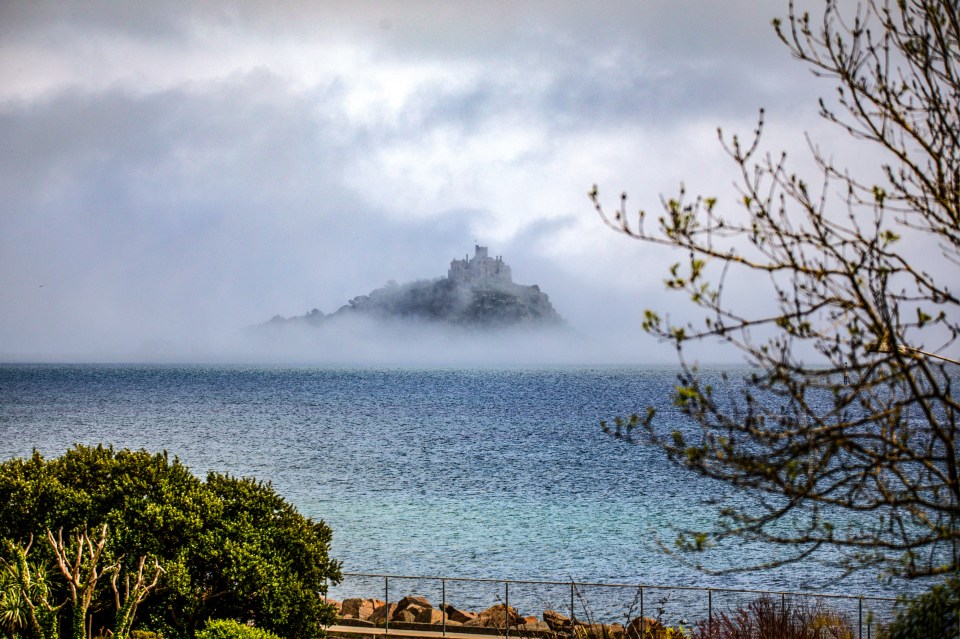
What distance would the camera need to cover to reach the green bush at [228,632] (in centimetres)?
1820

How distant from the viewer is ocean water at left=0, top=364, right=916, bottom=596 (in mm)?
45272

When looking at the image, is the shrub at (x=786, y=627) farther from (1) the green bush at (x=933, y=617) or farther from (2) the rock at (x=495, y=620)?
(1) the green bush at (x=933, y=617)

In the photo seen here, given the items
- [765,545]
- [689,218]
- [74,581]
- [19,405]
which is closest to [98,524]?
[74,581]

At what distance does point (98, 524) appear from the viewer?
2055 centimetres

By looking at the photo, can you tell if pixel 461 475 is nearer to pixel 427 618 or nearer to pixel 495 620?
pixel 427 618

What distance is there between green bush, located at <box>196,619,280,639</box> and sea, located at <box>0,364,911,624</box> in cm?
1004

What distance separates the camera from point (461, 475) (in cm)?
7675

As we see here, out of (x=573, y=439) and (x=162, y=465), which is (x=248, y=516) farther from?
(x=573, y=439)

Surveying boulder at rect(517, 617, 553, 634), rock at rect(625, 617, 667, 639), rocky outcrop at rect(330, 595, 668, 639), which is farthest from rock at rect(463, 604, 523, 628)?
rock at rect(625, 617, 667, 639)

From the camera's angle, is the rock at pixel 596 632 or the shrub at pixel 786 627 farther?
the rock at pixel 596 632

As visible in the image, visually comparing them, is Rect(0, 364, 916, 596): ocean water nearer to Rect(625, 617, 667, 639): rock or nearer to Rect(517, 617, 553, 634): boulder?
Rect(625, 617, 667, 639): rock

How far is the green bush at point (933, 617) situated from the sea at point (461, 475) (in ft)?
1.68

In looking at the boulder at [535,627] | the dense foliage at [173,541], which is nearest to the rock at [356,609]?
the boulder at [535,627]

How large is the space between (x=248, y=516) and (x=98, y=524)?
3.42m
